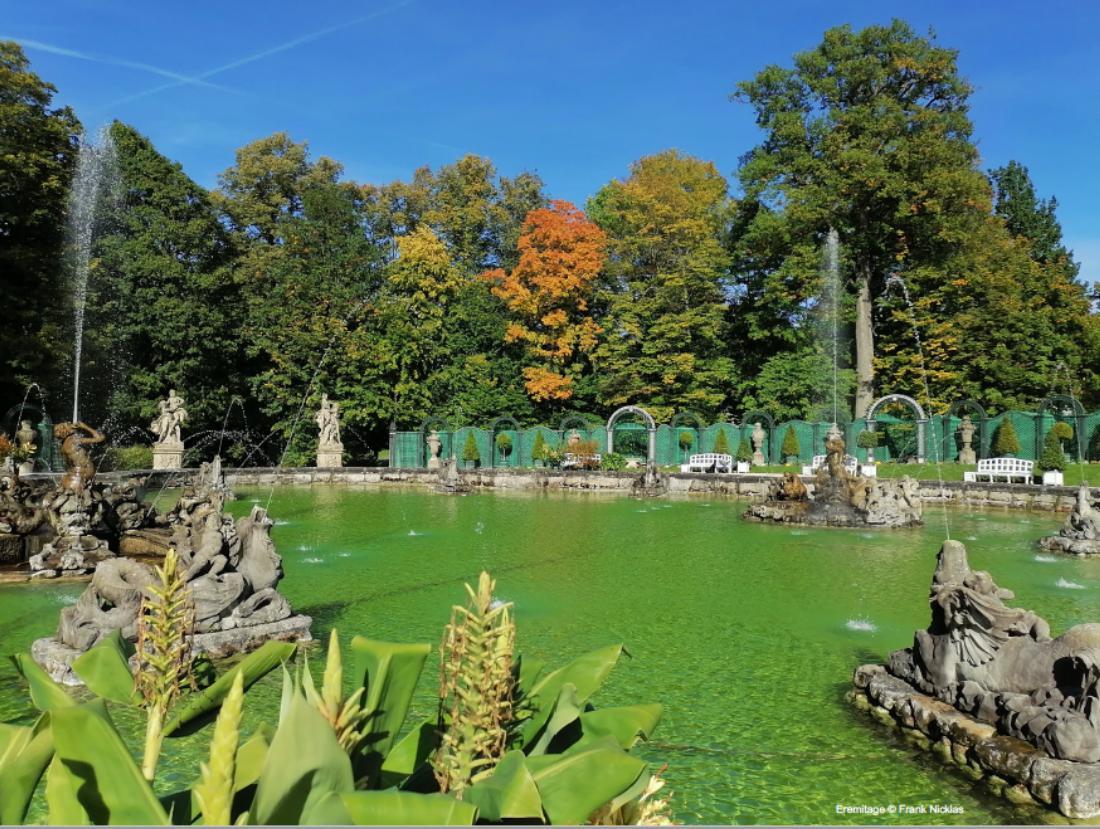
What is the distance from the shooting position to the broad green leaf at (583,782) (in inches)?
82.7

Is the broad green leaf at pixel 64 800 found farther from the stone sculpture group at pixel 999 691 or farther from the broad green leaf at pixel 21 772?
the stone sculpture group at pixel 999 691

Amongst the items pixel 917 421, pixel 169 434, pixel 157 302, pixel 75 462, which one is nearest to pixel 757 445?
pixel 917 421

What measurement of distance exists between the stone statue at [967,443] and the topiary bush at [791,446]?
6001 millimetres

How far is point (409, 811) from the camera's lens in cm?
172

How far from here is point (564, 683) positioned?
2713 mm

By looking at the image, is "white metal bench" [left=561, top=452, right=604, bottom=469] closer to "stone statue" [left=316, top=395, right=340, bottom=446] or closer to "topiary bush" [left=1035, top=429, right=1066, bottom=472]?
"stone statue" [left=316, top=395, right=340, bottom=446]

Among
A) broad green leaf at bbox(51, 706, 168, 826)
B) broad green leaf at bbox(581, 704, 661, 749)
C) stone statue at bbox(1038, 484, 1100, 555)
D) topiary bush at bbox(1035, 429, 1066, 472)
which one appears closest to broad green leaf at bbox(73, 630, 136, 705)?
broad green leaf at bbox(51, 706, 168, 826)


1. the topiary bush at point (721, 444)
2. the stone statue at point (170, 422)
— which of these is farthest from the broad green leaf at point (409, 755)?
the topiary bush at point (721, 444)

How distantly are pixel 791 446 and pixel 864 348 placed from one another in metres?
6.91

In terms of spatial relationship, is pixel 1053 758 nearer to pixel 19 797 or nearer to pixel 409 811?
pixel 409 811

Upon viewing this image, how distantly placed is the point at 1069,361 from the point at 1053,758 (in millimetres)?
37922

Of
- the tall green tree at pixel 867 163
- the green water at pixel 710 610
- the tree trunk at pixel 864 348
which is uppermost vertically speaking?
the tall green tree at pixel 867 163

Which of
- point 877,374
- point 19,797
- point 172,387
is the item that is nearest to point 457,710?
point 19,797

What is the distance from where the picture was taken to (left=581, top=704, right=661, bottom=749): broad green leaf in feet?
8.64
